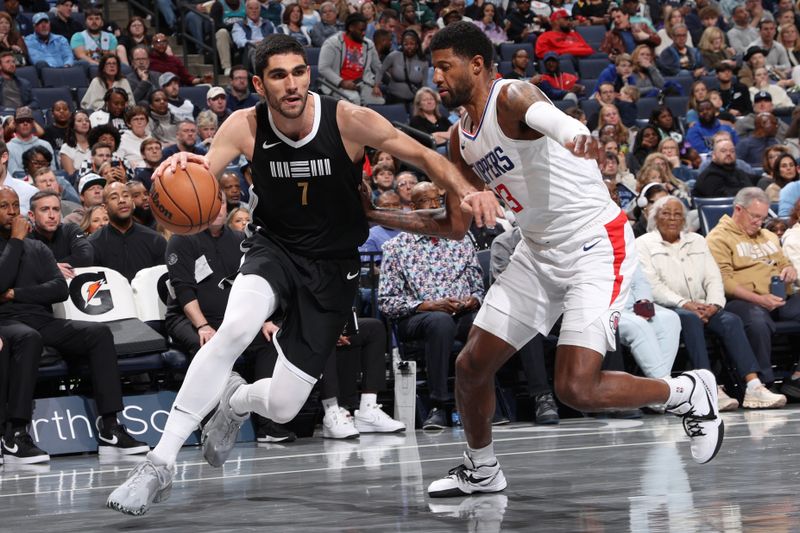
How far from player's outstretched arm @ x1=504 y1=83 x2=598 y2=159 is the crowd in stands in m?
0.22

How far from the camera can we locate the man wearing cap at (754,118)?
14.8 meters

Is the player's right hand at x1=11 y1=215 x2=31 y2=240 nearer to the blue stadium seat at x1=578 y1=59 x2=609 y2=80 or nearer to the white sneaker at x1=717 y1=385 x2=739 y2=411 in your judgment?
the white sneaker at x1=717 y1=385 x2=739 y2=411

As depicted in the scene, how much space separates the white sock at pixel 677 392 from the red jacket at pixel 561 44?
474 inches

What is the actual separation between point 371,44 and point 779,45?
6698 mm

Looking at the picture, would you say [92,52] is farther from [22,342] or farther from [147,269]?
[22,342]

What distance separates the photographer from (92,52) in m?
14.2

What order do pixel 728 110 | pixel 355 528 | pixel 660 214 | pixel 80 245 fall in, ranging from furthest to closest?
pixel 728 110
pixel 660 214
pixel 80 245
pixel 355 528

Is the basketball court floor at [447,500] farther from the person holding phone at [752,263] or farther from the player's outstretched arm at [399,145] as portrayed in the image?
the person holding phone at [752,263]

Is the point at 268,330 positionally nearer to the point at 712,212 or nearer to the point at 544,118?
the point at 544,118

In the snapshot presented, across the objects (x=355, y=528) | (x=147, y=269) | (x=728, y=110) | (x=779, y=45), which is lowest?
(x=355, y=528)

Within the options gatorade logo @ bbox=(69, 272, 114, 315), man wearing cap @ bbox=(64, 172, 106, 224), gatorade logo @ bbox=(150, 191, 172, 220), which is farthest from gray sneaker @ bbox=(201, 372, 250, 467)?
man wearing cap @ bbox=(64, 172, 106, 224)

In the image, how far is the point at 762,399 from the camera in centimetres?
923

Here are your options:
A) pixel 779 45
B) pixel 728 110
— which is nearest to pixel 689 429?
pixel 728 110

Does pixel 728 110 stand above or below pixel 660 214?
above
